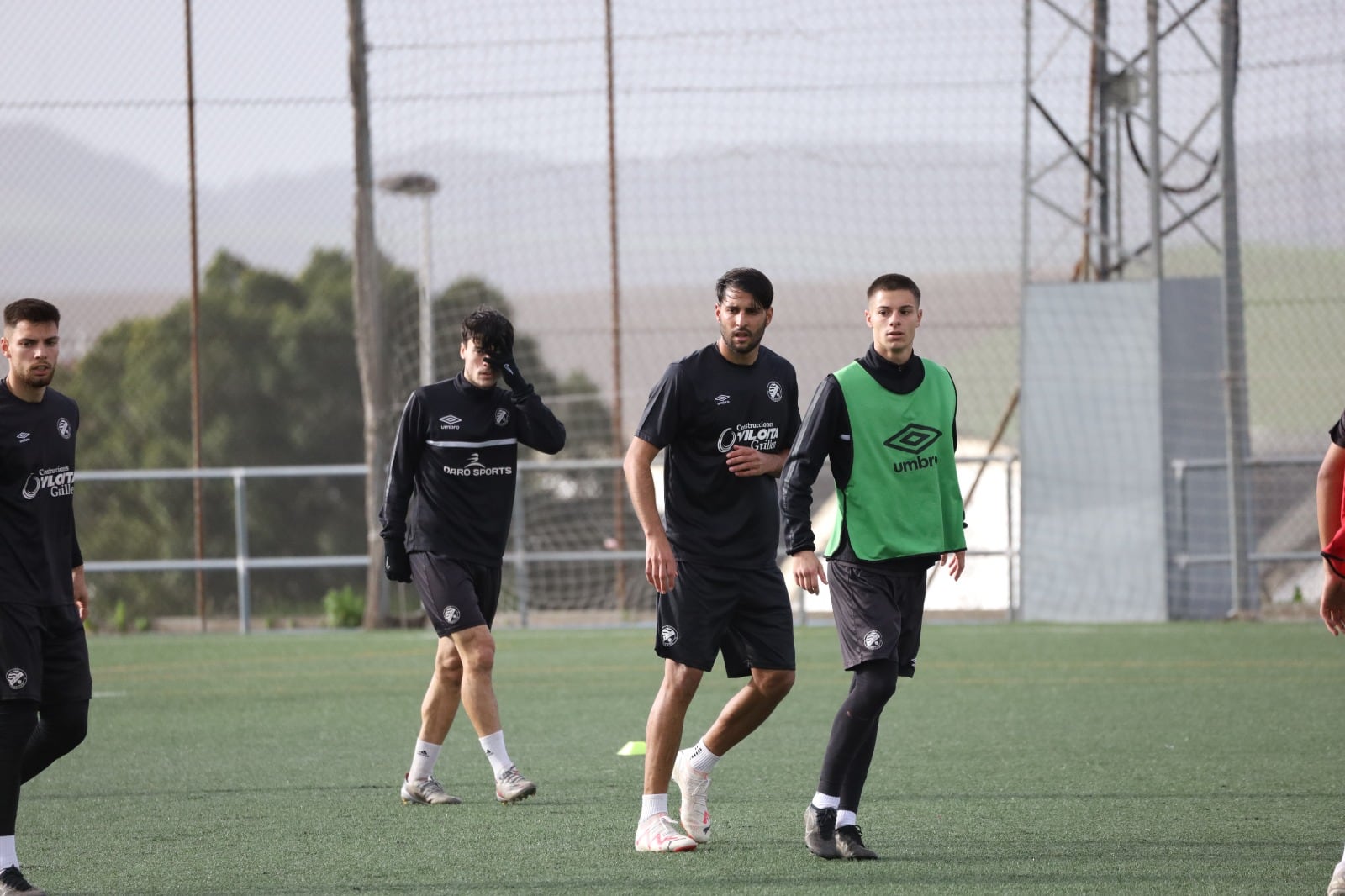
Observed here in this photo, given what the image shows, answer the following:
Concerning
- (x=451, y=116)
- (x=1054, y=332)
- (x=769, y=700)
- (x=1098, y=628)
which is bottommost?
(x=1098, y=628)

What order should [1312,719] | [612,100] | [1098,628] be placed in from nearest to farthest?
[1312,719] → [1098,628] → [612,100]

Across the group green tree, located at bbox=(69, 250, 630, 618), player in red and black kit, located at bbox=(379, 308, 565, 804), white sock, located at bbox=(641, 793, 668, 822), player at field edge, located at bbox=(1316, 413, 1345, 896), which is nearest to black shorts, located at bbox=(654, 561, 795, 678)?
white sock, located at bbox=(641, 793, 668, 822)

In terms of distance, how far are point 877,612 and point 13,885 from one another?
283 cm

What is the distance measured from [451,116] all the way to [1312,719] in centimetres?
1345

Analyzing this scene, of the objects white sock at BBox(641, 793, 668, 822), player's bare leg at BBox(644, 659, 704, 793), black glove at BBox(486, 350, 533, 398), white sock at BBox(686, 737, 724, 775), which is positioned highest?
black glove at BBox(486, 350, 533, 398)

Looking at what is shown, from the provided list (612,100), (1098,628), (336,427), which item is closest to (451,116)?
(612,100)

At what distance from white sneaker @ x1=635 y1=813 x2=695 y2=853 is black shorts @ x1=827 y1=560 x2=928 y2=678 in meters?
0.81

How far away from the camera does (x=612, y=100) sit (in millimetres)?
19547

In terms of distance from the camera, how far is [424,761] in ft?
21.6

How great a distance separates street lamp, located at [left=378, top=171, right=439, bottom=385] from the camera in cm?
1848

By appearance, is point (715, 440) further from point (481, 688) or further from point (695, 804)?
point (481, 688)

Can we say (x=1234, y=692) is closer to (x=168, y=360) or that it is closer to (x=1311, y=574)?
(x=1311, y=574)

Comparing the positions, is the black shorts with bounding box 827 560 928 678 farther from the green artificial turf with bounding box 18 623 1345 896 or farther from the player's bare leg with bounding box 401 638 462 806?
the player's bare leg with bounding box 401 638 462 806

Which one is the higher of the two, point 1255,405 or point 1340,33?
point 1340,33
